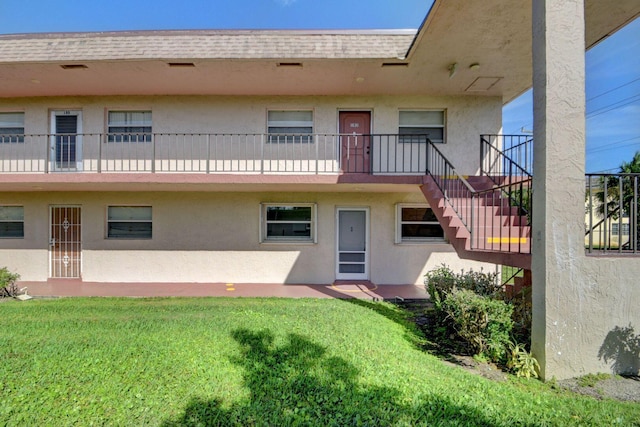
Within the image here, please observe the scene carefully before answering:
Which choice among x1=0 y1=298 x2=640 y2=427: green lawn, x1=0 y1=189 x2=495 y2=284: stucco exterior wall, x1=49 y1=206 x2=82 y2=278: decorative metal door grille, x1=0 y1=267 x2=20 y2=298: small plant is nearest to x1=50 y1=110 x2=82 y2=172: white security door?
x1=0 y1=189 x2=495 y2=284: stucco exterior wall

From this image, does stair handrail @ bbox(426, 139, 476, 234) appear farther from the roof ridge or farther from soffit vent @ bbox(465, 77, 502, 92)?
the roof ridge

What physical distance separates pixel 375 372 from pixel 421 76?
7.31m

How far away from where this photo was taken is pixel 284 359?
4.23 m

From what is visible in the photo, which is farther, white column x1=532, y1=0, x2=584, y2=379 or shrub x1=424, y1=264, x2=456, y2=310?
shrub x1=424, y1=264, x2=456, y2=310

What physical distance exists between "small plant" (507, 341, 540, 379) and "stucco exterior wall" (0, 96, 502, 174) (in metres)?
6.17

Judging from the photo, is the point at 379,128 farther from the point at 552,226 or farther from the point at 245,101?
the point at 552,226

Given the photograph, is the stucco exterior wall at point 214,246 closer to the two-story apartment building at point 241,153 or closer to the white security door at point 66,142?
the two-story apartment building at point 241,153

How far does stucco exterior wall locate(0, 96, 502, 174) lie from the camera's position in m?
9.26

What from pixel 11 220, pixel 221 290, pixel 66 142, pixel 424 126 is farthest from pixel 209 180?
pixel 11 220

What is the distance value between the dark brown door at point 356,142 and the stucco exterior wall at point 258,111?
0.24 m

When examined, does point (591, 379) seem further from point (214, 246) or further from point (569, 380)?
point (214, 246)

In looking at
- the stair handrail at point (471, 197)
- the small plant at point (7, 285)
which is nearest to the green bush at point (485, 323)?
the stair handrail at point (471, 197)

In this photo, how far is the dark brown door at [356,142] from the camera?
936 cm

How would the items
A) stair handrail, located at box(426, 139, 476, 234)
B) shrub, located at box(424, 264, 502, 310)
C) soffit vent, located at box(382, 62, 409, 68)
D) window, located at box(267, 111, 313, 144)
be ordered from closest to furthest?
shrub, located at box(424, 264, 502, 310), stair handrail, located at box(426, 139, 476, 234), soffit vent, located at box(382, 62, 409, 68), window, located at box(267, 111, 313, 144)
